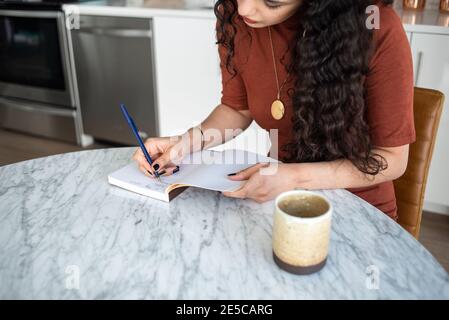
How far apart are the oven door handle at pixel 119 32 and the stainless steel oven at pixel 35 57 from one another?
17cm

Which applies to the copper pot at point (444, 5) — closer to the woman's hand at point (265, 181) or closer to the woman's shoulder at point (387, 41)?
the woman's shoulder at point (387, 41)

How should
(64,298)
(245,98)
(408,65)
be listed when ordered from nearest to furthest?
(64,298)
(408,65)
(245,98)

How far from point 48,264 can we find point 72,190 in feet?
0.76

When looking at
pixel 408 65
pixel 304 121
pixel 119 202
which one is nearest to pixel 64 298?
pixel 119 202

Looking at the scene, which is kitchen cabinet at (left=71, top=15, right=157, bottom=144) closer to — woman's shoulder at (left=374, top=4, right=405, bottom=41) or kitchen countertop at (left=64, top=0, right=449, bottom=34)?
kitchen countertop at (left=64, top=0, right=449, bottom=34)

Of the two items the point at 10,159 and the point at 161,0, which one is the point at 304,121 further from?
the point at 10,159

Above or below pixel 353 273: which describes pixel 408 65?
above

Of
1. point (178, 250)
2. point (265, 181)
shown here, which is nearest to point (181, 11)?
point (265, 181)

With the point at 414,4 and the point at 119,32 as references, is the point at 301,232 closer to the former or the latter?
the point at 414,4

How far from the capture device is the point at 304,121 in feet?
3.07

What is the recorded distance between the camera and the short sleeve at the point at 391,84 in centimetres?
85

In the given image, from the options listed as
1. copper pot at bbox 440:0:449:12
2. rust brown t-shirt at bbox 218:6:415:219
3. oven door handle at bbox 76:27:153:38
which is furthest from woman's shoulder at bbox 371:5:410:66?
oven door handle at bbox 76:27:153:38

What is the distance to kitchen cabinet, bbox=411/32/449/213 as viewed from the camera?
1768 millimetres

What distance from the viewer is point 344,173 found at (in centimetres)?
88
